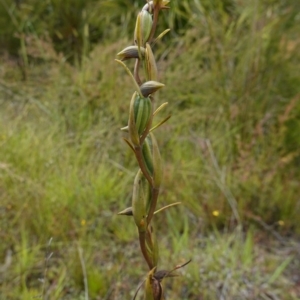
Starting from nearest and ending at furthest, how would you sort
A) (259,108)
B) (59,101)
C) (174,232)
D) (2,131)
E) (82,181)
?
(174,232)
(82,181)
(2,131)
(259,108)
(59,101)

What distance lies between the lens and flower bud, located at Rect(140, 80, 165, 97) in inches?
22.4

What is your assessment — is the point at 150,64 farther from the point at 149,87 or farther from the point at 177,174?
the point at 177,174

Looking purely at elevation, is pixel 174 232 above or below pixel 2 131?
below

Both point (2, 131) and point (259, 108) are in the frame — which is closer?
point (2, 131)

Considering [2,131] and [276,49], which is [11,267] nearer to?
[2,131]

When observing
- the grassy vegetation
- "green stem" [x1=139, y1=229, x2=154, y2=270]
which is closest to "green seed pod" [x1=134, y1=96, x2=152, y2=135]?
"green stem" [x1=139, y1=229, x2=154, y2=270]

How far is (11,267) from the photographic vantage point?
191 centimetres

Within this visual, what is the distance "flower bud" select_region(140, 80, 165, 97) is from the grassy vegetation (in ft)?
3.07

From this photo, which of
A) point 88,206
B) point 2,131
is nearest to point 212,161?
point 88,206

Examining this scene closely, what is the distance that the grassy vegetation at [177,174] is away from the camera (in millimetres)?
1927

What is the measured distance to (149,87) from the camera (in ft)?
1.88

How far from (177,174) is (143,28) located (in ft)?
6.28

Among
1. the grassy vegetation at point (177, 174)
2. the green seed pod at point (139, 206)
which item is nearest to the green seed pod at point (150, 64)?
the green seed pod at point (139, 206)

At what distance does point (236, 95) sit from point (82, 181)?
0.97 meters
